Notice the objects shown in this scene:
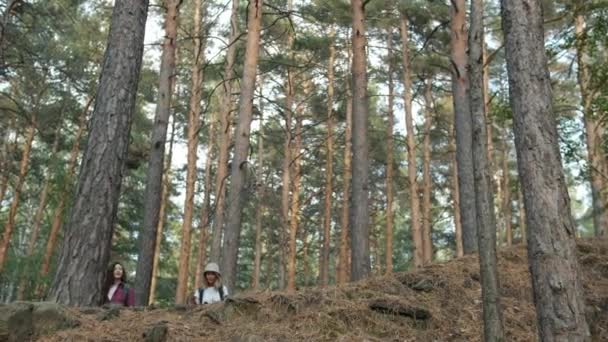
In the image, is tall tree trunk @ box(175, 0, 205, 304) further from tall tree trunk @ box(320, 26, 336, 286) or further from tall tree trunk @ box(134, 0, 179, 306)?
tall tree trunk @ box(320, 26, 336, 286)

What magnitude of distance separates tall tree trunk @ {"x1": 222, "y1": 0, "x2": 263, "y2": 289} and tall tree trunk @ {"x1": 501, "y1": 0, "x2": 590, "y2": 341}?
5.17 m

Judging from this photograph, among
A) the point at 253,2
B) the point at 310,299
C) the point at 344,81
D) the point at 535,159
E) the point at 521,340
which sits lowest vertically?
the point at 521,340

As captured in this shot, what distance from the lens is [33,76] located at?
17.6m

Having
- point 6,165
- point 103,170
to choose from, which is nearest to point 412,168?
point 103,170

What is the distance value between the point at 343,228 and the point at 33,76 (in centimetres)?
1301

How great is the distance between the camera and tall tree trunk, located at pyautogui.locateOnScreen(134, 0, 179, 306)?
8.59 m

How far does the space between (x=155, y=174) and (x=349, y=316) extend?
577cm

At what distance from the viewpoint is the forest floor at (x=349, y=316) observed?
13.9 feet

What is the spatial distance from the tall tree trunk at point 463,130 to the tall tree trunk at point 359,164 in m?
1.89

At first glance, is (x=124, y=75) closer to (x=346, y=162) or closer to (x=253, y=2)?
(x=253, y=2)

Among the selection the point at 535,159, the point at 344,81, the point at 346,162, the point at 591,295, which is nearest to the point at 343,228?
the point at 346,162

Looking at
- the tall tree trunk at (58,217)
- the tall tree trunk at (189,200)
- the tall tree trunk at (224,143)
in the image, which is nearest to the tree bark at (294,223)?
the tall tree trunk at (224,143)

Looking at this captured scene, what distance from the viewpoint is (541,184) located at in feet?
12.5

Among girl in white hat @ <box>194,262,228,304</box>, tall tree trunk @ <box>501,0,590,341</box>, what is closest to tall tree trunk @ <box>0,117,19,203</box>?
girl in white hat @ <box>194,262,228,304</box>
